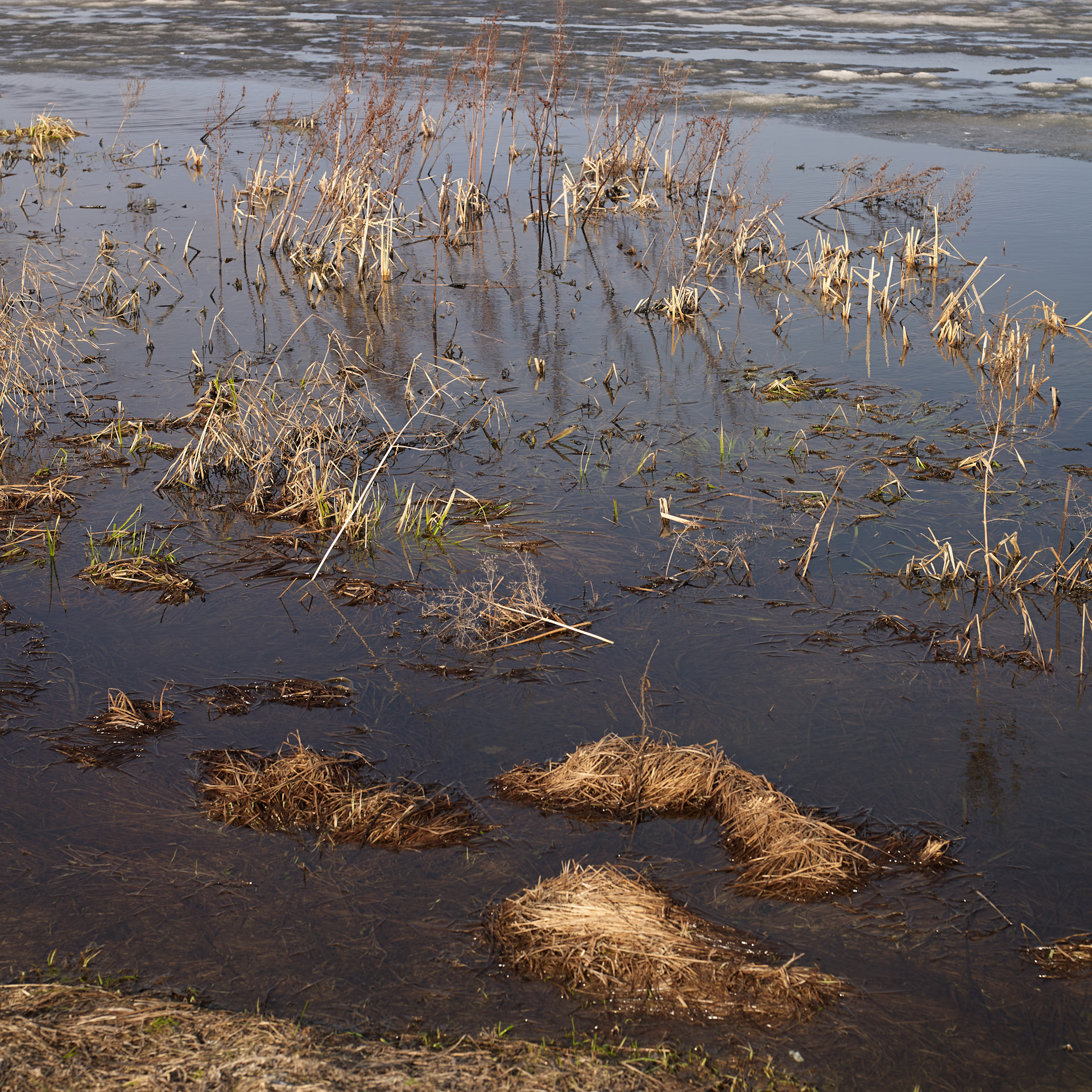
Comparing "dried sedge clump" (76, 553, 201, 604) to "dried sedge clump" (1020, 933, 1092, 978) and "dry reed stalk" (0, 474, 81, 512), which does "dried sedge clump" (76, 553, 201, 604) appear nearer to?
"dry reed stalk" (0, 474, 81, 512)

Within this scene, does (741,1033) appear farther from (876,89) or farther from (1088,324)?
(876,89)

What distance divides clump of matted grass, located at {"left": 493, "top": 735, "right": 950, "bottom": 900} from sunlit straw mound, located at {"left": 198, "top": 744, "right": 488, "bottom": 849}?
270mm

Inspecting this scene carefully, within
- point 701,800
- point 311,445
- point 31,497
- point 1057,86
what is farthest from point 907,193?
point 701,800

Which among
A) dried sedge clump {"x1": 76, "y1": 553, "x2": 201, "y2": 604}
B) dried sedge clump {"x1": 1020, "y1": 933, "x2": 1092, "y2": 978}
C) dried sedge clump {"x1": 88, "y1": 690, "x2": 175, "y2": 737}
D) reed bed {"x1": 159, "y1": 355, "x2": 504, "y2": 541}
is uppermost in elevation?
reed bed {"x1": 159, "y1": 355, "x2": 504, "y2": 541}

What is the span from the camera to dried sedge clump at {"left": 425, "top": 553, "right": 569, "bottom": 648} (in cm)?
495

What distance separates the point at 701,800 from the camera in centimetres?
393

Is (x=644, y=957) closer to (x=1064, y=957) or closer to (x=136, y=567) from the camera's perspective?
(x=1064, y=957)

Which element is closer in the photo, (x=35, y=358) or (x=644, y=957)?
(x=644, y=957)

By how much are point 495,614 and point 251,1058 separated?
8.20ft

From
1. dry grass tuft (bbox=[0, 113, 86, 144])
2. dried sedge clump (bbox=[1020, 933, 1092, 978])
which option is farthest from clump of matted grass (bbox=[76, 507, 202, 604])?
dry grass tuft (bbox=[0, 113, 86, 144])

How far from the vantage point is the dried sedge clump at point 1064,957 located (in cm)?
323

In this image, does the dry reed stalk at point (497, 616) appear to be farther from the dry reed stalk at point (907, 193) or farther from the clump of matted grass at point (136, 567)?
the dry reed stalk at point (907, 193)

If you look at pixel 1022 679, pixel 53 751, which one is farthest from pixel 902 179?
pixel 53 751

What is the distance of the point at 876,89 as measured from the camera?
1669 cm
